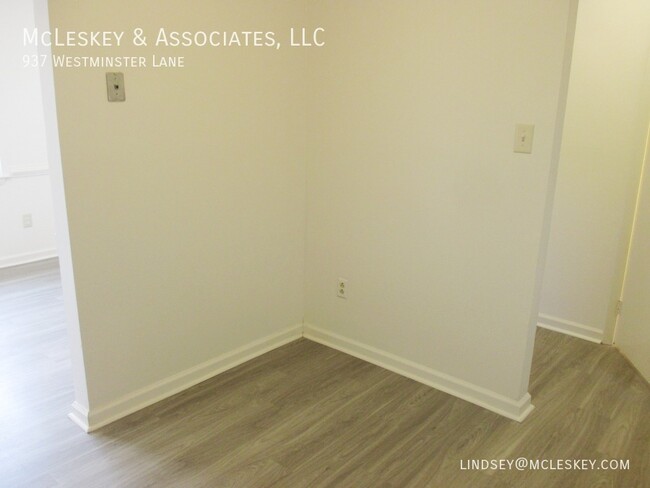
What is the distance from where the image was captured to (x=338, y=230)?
2.95 m

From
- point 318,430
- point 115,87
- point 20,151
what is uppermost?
point 115,87

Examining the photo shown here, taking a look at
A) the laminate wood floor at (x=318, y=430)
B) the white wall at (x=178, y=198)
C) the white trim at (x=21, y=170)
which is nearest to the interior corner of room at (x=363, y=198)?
the white wall at (x=178, y=198)

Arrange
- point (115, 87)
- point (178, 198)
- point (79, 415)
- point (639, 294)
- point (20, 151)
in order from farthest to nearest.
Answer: point (20, 151) < point (639, 294) < point (178, 198) < point (79, 415) < point (115, 87)

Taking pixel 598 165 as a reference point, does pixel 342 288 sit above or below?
below

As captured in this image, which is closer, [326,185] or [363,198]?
[363,198]

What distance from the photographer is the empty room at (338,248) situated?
207 cm

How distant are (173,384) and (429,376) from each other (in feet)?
4.18

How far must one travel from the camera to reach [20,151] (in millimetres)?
4402

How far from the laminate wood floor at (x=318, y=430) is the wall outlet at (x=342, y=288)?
34 centimetres

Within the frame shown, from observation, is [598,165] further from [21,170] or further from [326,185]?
[21,170]

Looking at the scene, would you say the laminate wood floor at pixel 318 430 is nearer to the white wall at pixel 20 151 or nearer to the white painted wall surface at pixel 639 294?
the white painted wall surface at pixel 639 294

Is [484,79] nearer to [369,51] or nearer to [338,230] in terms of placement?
[369,51]

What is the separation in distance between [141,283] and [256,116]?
1.00m

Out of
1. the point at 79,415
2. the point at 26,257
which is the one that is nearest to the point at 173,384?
the point at 79,415
